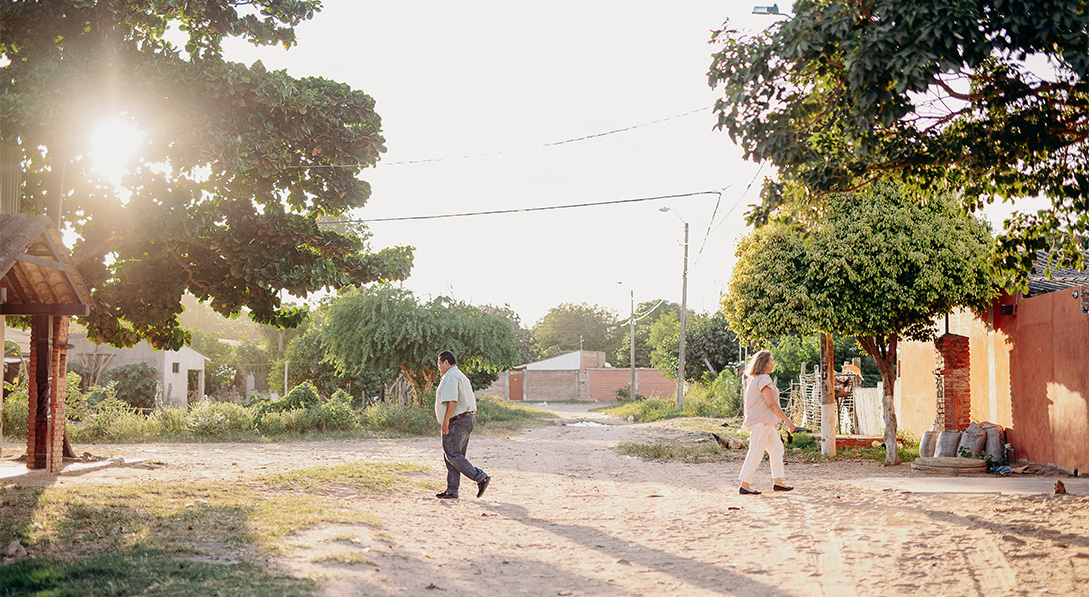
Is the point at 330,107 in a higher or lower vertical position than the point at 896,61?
higher

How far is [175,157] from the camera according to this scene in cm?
1106

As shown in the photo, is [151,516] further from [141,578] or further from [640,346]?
[640,346]

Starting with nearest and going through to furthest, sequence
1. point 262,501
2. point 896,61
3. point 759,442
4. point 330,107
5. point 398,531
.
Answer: point 896,61
point 398,531
point 262,501
point 759,442
point 330,107

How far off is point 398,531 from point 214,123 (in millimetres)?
5961

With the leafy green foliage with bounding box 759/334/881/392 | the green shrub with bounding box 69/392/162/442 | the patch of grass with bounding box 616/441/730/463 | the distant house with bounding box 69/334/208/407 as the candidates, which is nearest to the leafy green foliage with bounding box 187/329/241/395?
the distant house with bounding box 69/334/208/407

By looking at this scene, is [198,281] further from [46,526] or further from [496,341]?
[496,341]

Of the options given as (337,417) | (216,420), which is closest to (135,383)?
(337,417)

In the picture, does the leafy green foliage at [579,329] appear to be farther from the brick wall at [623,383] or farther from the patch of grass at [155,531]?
the patch of grass at [155,531]

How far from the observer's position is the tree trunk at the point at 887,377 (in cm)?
1445

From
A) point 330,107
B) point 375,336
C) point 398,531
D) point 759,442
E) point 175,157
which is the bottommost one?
point 398,531

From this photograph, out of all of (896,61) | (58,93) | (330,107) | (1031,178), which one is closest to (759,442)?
(1031,178)

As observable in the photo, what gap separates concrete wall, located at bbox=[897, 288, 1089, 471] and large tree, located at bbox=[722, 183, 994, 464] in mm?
829

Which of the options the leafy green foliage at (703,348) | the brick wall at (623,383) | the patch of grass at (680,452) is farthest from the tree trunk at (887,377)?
the brick wall at (623,383)

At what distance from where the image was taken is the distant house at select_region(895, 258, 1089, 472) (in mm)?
11594
